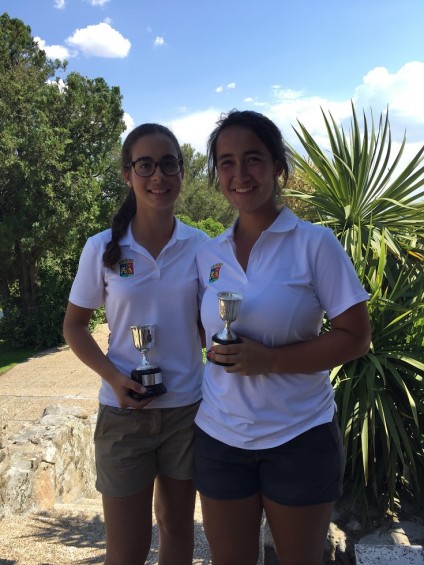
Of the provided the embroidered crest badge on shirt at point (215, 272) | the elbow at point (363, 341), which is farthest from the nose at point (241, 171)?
the elbow at point (363, 341)

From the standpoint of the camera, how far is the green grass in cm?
1341

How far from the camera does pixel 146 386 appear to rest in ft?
6.48

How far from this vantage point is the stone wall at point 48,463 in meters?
4.49

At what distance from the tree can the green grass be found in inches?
14.3

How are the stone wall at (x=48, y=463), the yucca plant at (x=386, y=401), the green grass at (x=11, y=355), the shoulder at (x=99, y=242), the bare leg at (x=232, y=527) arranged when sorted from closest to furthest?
the bare leg at (x=232, y=527) → the shoulder at (x=99, y=242) → the yucca plant at (x=386, y=401) → the stone wall at (x=48, y=463) → the green grass at (x=11, y=355)

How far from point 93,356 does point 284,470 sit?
91cm

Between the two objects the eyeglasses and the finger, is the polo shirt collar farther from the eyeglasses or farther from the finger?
the finger

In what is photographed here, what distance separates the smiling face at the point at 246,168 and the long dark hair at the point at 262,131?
19mm

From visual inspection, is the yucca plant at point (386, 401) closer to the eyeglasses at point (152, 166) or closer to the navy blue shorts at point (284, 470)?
the navy blue shorts at point (284, 470)

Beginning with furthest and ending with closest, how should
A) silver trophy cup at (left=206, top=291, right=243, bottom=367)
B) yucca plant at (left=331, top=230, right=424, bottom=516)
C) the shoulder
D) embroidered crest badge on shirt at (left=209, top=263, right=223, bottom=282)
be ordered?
yucca plant at (left=331, top=230, right=424, bottom=516) < the shoulder < embroidered crest badge on shirt at (left=209, top=263, right=223, bottom=282) < silver trophy cup at (left=206, top=291, right=243, bottom=367)

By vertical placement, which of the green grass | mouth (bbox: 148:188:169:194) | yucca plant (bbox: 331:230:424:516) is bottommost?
the green grass

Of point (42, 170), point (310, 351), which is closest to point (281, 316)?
point (310, 351)

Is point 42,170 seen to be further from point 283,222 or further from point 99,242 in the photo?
point 283,222

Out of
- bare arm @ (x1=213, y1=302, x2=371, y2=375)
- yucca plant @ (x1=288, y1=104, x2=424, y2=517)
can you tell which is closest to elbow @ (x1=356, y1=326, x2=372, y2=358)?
bare arm @ (x1=213, y1=302, x2=371, y2=375)
